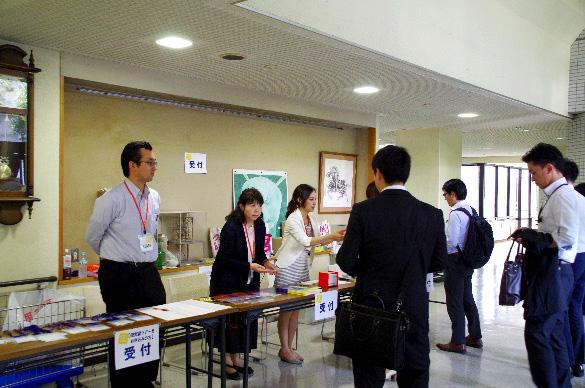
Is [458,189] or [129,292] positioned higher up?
[458,189]

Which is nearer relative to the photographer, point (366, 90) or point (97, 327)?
point (97, 327)

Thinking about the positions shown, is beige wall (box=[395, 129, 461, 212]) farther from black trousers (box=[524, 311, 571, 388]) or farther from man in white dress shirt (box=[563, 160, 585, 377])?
black trousers (box=[524, 311, 571, 388])

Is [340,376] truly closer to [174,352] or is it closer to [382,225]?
[174,352]

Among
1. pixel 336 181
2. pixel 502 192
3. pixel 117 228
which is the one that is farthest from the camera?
pixel 502 192

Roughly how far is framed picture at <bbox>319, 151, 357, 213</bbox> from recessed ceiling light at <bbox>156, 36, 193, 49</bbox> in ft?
11.2

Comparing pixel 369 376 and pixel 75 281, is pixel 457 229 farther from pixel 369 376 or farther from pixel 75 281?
pixel 75 281

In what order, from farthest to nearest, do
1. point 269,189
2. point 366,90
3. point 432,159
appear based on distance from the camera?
point 432,159 → point 269,189 → point 366,90

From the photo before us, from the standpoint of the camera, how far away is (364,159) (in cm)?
745

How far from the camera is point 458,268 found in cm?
461

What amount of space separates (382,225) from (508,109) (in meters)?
4.75

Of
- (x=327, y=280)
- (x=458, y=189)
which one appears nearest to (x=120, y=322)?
(x=327, y=280)

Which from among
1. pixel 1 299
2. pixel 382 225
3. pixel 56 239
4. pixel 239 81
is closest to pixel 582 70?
pixel 239 81

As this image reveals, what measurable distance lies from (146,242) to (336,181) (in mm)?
4333


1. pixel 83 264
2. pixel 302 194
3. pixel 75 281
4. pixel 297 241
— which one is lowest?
pixel 75 281
